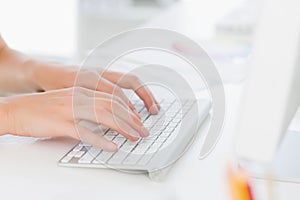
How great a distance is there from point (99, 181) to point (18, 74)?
0.41m

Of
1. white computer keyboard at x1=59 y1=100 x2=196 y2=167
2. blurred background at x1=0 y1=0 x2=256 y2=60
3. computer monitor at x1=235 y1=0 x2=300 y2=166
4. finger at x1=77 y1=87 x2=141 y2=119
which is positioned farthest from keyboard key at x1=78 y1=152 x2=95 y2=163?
blurred background at x1=0 y1=0 x2=256 y2=60

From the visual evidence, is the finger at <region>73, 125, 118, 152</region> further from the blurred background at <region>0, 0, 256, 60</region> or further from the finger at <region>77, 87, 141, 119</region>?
the blurred background at <region>0, 0, 256, 60</region>

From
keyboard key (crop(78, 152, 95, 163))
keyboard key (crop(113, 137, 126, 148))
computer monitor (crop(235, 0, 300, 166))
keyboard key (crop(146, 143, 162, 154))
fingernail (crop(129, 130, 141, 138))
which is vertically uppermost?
computer monitor (crop(235, 0, 300, 166))

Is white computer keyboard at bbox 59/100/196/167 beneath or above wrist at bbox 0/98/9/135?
beneath

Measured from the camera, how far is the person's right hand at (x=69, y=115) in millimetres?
852

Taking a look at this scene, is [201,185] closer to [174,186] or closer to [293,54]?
[174,186]

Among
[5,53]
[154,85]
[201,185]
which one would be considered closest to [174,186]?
[201,185]

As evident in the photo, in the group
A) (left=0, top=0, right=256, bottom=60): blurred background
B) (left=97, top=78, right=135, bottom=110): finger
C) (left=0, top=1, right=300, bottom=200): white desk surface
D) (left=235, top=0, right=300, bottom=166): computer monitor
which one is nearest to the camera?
(left=235, top=0, right=300, bottom=166): computer monitor

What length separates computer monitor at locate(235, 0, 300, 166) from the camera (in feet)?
1.77

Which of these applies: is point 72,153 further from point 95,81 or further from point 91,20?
point 91,20

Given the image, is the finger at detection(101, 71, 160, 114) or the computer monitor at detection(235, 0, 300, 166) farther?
the finger at detection(101, 71, 160, 114)

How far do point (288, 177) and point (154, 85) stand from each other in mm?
434

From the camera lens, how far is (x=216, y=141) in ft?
3.10

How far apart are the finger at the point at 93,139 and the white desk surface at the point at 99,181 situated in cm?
3
